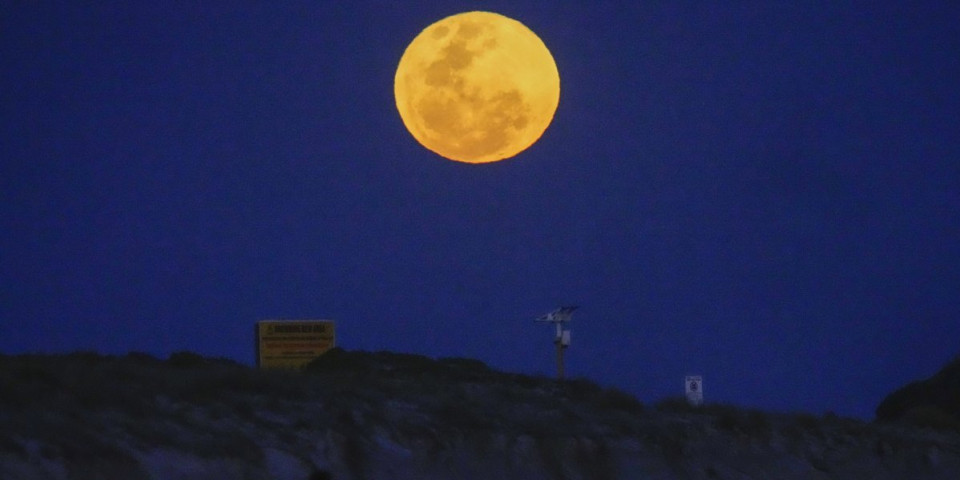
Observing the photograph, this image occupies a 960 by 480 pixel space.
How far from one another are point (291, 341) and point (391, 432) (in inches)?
807

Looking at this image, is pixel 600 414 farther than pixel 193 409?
Yes

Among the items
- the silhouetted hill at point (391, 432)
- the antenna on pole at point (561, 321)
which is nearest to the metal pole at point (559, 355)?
the antenna on pole at point (561, 321)

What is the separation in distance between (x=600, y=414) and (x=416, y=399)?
406cm

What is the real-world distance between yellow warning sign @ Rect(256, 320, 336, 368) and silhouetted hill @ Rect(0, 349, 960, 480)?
827cm

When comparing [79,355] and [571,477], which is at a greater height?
[79,355]

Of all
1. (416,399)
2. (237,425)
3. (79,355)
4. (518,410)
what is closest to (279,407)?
(237,425)

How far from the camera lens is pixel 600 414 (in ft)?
87.6

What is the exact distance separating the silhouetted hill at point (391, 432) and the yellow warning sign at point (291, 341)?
27.1 feet

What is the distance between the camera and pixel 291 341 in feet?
136

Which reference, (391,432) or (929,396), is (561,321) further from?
(391,432)

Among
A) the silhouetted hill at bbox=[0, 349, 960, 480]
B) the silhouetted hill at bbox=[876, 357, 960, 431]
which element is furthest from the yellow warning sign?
the silhouetted hill at bbox=[876, 357, 960, 431]

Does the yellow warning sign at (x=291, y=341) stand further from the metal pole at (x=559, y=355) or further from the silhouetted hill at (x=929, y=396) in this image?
the silhouetted hill at (x=929, y=396)

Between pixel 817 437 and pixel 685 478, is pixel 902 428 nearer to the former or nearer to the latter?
pixel 817 437

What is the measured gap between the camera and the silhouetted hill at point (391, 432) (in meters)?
17.4
